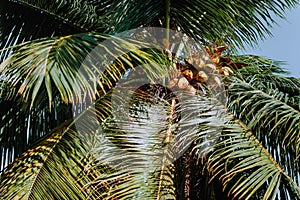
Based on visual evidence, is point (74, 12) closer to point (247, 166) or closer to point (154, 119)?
point (154, 119)

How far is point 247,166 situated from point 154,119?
65cm

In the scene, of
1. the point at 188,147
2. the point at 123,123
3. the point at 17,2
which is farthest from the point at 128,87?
the point at 17,2

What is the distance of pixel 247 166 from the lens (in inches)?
123

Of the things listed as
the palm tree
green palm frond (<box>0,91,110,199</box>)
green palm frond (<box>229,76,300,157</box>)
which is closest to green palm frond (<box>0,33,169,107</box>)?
the palm tree

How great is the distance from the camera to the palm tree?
10.1ft

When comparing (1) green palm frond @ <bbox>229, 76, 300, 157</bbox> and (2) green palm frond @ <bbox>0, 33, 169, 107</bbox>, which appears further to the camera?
(1) green palm frond @ <bbox>229, 76, 300, 157</bbox>

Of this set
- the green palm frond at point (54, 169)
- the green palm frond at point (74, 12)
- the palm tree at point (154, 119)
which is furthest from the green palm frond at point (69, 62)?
the green palm frond at point (74, 12)

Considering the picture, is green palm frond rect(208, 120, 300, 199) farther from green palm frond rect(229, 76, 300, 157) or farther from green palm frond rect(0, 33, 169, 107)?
green palm frond rect(0, 33, 169, 107)

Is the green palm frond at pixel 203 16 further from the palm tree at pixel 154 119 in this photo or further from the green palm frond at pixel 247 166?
the green palm frond at pixel 247 166

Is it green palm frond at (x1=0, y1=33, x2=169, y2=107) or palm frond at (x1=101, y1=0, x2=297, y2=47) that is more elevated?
palm frond at (x1=101, y1=0, x2=297, y2=47)

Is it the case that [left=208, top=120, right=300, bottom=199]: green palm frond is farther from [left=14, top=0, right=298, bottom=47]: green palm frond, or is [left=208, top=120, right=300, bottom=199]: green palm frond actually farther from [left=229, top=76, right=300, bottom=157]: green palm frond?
[left=14, top=0, right=298, bottom=47]: green palm frond

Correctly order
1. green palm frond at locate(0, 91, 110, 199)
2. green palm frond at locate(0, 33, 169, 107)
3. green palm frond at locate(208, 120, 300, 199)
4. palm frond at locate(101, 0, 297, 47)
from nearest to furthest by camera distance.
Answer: green palm frond at locate(0, 33, 169, 107) < green palm frond at locate(208, 120, 300, 199) < green palm frond at locate(0, 91, 110, 199) < palm frond at locate(101, 0, 297, 47)

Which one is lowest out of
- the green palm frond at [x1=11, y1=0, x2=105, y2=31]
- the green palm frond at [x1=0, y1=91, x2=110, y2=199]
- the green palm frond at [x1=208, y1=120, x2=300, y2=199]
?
the green palm frond at [x1=0, y1=91, x2=110, y2=199]

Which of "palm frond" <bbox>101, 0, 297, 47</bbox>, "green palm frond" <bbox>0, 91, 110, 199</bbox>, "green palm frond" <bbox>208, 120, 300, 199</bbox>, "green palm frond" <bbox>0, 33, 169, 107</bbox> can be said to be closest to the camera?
"green palm frond" <bbox>0, 33, 169, 107</bbox>
